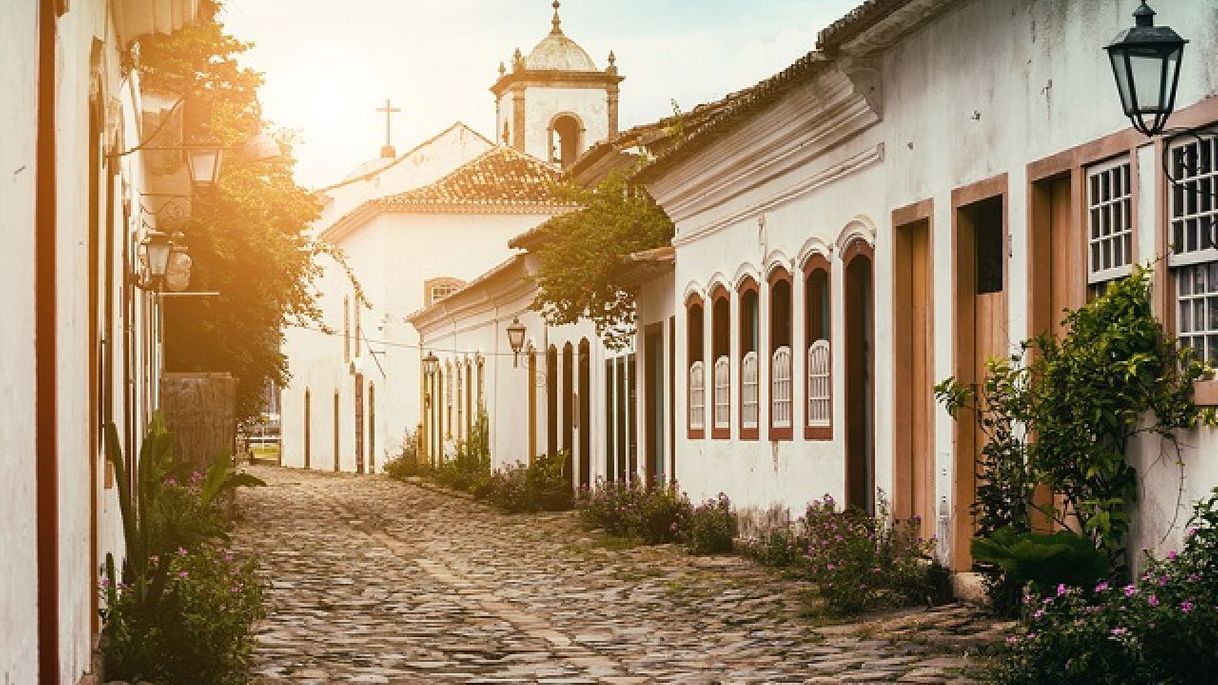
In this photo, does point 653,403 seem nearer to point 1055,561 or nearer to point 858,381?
point 858,381

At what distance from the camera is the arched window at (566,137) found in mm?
56916

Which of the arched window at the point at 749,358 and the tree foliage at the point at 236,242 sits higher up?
the tree foliage at the point at 236,242

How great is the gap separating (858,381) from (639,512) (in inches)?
237

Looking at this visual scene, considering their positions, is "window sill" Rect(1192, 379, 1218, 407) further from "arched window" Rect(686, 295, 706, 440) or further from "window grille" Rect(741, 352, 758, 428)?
"arched window" Rect(686, 295, 706, 440)

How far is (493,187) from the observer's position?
166 feet

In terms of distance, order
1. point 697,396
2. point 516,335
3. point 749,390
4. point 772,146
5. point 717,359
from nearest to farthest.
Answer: point 772,146
point 749,390
point 717,359
point 697,396
point 516,335

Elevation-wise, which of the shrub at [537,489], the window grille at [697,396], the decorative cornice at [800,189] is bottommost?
the shrub at [537,489]

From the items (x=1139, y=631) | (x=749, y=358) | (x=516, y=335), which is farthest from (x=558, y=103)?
(x=1139, y=631)

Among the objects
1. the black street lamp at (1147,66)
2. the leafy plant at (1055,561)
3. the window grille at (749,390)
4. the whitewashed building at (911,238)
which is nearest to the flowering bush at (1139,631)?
the leafy plant at (1055,561)

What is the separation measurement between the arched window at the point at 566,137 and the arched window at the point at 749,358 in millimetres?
37162

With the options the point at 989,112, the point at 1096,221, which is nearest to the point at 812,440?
the point at 989,112

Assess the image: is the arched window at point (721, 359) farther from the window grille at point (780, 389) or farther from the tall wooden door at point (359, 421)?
the tall wooden door at point (359, 421)

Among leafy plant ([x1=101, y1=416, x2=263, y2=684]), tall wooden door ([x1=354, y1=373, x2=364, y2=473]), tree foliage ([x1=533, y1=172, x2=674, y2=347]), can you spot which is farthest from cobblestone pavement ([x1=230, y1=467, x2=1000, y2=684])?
tall wooden door ([x1=354, y1=373, x2=364, y2=473])

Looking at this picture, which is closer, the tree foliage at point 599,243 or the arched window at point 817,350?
the arched window at point 817,350
